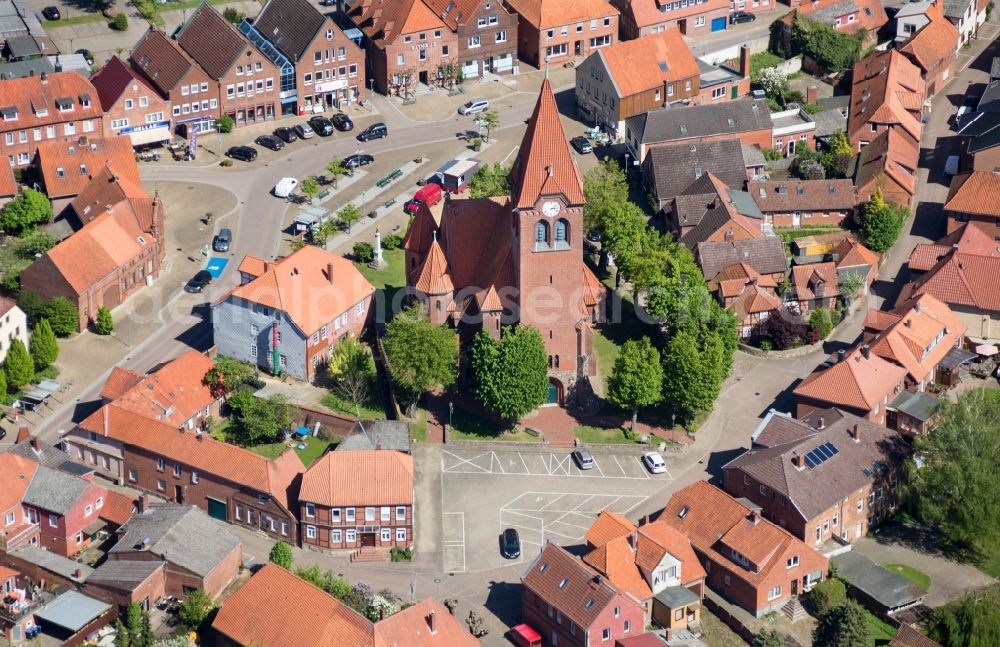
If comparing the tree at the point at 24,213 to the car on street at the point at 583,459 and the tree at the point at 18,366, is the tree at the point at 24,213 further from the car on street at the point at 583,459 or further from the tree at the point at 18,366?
the car on street at the point at 583,459

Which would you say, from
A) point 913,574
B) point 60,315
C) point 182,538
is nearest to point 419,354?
point 182,538

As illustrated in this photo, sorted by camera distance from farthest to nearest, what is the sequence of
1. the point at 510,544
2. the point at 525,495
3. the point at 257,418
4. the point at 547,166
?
the point at 257,418 → the point at 525,495 → the point at 547,166 → the point at 510,544

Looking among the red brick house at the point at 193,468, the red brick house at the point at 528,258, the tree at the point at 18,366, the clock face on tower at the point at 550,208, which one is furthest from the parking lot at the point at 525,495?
the tree at the point at 18,366

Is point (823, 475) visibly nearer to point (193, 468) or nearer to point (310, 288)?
point (310, 288)

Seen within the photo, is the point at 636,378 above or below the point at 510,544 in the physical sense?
above

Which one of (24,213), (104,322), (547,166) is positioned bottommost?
(104,322)

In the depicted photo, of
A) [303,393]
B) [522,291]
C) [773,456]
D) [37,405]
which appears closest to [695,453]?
[773,456]
